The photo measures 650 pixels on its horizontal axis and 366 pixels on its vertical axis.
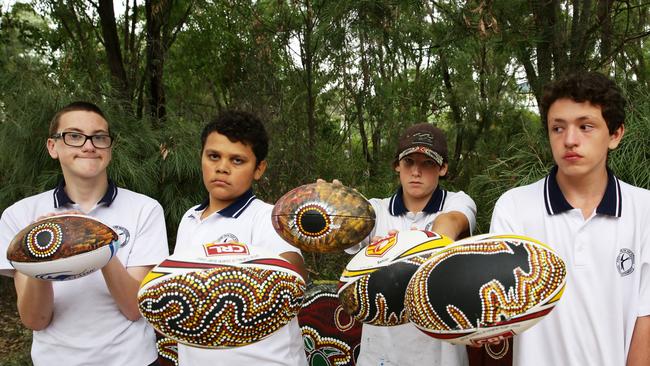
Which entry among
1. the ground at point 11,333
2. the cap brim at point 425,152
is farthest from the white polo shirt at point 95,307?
the ground at point 11,333

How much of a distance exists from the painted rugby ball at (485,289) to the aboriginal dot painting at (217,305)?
1.51ft

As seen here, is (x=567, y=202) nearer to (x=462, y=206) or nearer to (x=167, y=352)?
(x=462, y=206)

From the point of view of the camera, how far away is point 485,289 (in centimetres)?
160

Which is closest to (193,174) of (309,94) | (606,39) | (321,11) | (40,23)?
(309,94)

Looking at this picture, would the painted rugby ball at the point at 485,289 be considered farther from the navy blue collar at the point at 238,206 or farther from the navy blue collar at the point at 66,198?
the navy blue collar at the point at 66,198

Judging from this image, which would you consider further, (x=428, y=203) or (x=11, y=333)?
(x=11, y=333)

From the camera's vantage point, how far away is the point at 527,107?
16.8ft

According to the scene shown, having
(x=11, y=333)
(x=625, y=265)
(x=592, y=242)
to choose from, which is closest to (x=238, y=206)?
(x=592, y=242)

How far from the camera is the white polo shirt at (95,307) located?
218cm

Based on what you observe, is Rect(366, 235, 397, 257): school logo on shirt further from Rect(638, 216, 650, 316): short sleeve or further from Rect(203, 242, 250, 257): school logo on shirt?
Rect(638, 216, 650, 316): short sleeve

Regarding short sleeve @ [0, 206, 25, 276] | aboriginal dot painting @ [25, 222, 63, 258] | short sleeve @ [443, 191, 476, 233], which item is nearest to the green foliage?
short sleeve @ [443, 191, 476, 233]

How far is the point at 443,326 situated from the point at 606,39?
3.02 metres

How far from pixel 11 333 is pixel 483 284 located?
595 centimetres

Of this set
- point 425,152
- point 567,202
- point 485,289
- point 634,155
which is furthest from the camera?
point 634,155
